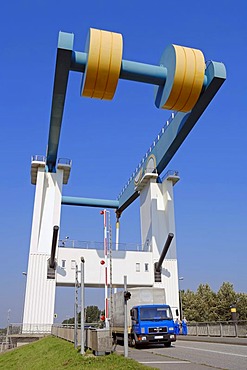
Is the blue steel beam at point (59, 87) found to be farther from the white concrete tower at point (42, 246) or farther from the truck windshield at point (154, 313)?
the truck windshield at point (154, 313)

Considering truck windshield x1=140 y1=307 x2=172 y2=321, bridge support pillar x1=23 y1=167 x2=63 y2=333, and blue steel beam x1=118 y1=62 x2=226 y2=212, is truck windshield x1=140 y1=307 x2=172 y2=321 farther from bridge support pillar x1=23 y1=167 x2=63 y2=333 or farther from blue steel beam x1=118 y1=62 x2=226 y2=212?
bridge support pillar x1=23 y1=167 x2=63 y2=333

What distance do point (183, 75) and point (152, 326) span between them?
1196cm

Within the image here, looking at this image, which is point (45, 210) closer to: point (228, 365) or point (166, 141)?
point (166, 141)

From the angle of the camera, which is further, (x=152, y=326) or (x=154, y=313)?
(x=154, y=313)

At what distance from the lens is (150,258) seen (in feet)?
104

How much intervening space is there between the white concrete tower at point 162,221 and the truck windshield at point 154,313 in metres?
12.7

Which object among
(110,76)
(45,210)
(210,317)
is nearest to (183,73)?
(110,76)

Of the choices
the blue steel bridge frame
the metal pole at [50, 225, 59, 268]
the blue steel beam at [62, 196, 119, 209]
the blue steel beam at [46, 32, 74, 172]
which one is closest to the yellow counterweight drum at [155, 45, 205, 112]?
the blue steel bridge frame

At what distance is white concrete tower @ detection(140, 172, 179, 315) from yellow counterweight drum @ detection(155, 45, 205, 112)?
42.9 ft

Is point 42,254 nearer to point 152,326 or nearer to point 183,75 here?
point 152,326

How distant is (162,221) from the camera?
3281 centimetres

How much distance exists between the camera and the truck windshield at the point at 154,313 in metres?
17.5

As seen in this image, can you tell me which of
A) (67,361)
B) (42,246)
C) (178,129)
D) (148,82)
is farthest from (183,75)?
(42,246)

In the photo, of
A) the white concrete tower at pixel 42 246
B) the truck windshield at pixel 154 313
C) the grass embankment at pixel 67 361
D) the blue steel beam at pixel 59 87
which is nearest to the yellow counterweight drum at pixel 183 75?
the blue steel beam at pixel 59 87
